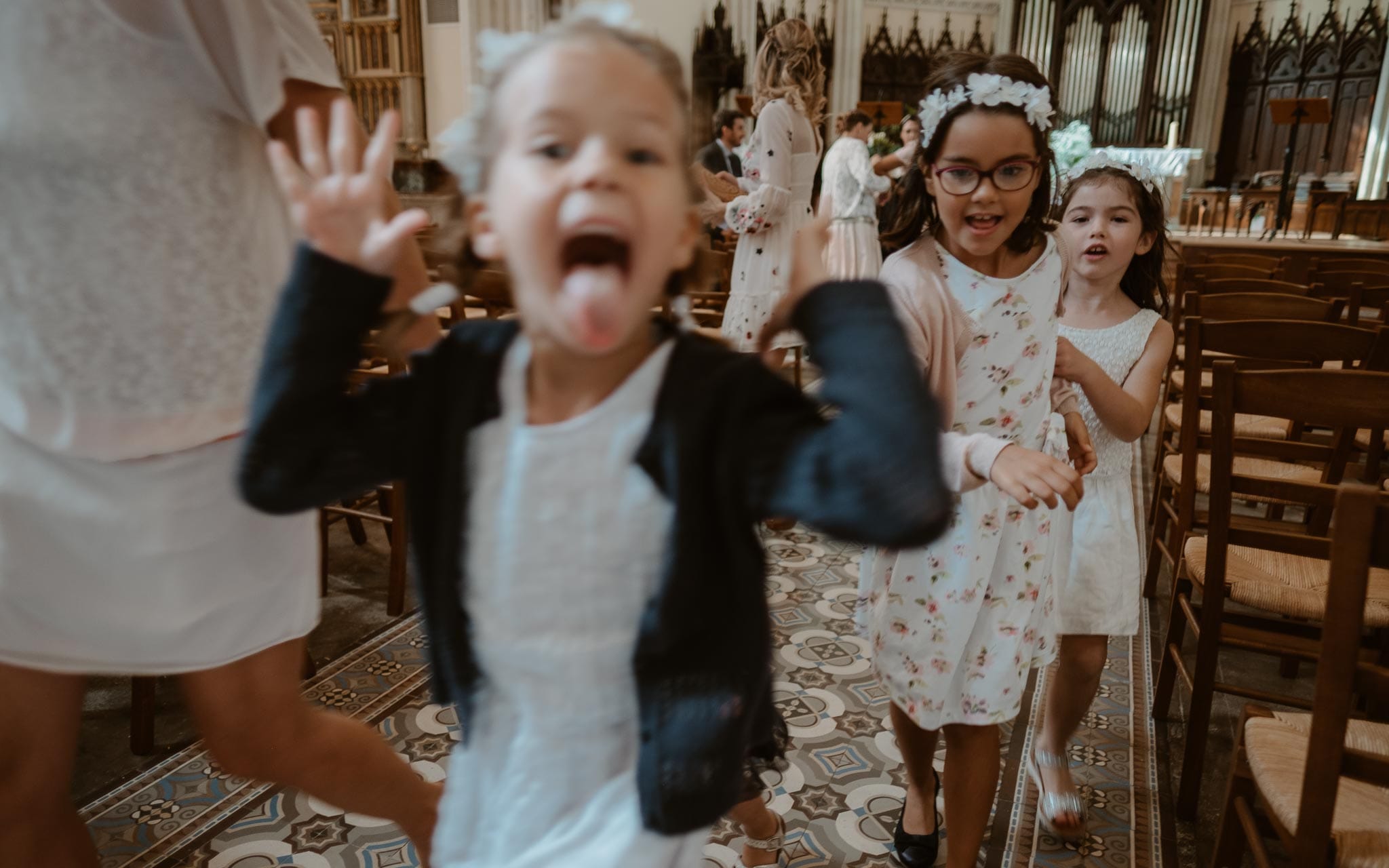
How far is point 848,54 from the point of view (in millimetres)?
13438

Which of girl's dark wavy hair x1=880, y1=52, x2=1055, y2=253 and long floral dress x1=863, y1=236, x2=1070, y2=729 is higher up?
girl's dark wavy hair x1=880, y1=52, x2=1055, y2=253

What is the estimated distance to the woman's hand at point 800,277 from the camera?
684 mm

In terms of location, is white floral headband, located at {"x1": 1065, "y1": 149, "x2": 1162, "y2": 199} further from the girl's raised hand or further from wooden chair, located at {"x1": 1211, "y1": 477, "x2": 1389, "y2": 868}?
the girl's raised hand

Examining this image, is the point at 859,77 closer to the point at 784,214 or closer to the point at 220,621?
the point at 784,214

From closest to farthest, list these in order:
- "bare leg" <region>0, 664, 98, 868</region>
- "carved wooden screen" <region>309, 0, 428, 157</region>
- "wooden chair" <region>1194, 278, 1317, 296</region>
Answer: "bare leg" <region>0, 664, 98, 868</region>
"wooden chair" <region>1194, 278, 1317, 296</region>
"carved wooden screen" <region>309, 0, 428, 157</region>

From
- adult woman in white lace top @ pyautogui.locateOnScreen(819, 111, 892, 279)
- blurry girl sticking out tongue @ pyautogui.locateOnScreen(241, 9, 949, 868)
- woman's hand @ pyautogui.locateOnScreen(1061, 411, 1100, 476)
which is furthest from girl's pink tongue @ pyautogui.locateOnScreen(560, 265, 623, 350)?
adult woman in white lace top @ pyautogui.locateOnScreen(819, 111, 892, 279)

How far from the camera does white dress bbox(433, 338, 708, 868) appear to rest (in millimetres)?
672

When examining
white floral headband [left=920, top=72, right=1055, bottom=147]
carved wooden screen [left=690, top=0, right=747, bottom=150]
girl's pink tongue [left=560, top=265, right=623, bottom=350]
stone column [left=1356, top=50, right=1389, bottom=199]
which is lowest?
girl's pink tongue [left=560, top=265, right=623, bottom=350]

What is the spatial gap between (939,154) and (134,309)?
113 cm

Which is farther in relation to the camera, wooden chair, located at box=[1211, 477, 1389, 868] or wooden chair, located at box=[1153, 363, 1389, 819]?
wooden chair, located at box=[1153, 363, 1389, 819]

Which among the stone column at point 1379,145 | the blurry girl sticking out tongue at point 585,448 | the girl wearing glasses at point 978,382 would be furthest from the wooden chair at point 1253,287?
the stone column at point 1379,145

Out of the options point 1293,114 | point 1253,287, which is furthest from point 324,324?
point 1293,114

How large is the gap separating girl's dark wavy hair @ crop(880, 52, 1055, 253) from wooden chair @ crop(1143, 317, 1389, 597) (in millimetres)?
732

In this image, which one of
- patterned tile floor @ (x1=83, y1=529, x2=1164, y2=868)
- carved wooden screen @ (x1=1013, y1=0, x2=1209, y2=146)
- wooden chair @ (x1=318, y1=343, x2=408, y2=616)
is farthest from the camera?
carved wooden screen @ (x1=1013, y1=0, x2=1209, y2=146)
